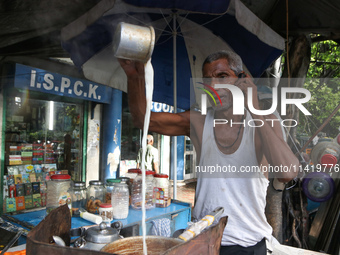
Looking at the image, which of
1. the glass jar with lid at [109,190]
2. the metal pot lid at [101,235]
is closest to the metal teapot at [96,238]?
the metal pot lid at [101,235]

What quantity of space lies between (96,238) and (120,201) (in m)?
1.42

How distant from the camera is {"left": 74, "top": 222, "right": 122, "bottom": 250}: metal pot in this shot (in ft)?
3.98

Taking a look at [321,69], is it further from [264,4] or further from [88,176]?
[88,176]

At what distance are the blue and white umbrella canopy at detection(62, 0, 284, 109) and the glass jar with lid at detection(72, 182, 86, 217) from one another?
3.44 ft

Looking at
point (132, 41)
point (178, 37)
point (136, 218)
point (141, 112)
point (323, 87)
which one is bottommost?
point (136, 218)

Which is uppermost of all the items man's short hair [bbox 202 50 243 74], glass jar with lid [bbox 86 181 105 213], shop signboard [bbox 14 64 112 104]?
shop signboard [bbox 14 64 112 104]

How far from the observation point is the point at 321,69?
30.3ft

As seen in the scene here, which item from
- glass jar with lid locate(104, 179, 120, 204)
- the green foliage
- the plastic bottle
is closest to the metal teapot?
the plastic bottle

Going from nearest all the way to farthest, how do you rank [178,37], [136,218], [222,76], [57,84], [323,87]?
1. [222,76]
2. [136,218]
3. [178,37]
4. [57,84]
5. [323,87]

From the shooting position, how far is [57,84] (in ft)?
15.7

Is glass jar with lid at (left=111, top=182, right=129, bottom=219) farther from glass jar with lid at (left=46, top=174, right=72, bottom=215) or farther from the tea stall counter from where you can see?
glass jar with lid at (left=46, top=174, right=72, bottom=215)

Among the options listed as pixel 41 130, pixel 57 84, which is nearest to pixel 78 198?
pixel 57 84

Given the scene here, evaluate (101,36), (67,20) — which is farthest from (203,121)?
(67,20)

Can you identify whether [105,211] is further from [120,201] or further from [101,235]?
[101,235]
